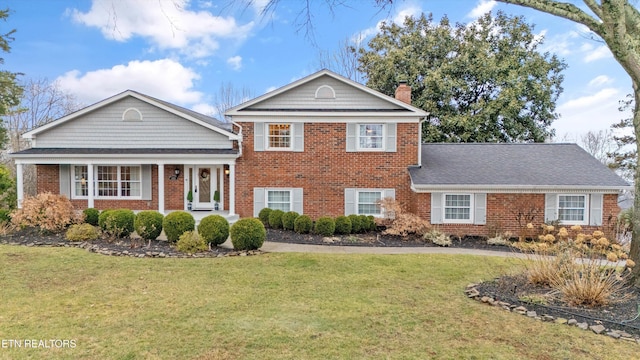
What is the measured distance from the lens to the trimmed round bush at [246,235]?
931cm

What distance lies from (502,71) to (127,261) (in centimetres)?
2158

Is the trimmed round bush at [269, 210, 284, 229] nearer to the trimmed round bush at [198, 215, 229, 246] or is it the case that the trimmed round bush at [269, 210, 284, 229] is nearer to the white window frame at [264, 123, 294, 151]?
the white window frame at [264, 123, 294, 151]

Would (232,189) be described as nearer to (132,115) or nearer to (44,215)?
(132,115)

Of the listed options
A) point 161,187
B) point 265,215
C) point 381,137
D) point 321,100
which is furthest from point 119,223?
point 381,137

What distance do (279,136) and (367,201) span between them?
480cm

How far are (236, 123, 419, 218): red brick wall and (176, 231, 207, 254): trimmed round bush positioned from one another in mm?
5491

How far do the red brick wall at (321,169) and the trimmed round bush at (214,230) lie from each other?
202 inches

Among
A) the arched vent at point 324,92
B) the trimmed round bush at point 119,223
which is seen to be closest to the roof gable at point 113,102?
the arched vent at point 324,92

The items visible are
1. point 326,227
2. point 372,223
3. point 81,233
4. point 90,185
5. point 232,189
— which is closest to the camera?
point 81,233

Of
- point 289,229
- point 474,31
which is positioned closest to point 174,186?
point 289,229

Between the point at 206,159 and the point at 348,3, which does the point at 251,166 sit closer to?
the point at 206,159

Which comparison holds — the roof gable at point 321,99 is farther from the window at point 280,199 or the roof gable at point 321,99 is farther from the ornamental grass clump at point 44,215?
the ornamental grass clump at point 44,215

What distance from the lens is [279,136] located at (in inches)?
587

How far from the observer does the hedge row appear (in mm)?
12328
